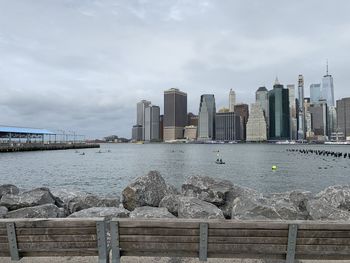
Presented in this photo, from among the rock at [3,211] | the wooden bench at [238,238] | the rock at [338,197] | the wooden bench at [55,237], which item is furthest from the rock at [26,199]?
the rock at [338,197]

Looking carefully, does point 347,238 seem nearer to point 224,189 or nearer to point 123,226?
point 123,226

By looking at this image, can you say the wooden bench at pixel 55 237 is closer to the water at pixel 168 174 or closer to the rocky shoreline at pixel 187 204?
the rocky shoreline at pixel 187 204

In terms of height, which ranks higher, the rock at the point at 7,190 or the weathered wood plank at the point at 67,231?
the weathered wood plank at the point at 67,231

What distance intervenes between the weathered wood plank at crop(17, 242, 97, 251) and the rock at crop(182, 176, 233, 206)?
8.79 m

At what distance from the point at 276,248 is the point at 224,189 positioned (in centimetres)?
897

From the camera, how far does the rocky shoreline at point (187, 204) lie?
32.6ft

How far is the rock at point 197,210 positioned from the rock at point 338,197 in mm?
4959

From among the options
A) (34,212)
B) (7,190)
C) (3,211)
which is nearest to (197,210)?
(34,212)

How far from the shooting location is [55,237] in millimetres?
4770

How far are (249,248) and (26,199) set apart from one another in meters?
10.4

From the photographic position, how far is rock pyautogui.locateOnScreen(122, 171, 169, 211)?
12602 millimetres

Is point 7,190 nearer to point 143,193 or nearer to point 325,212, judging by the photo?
point 143,193

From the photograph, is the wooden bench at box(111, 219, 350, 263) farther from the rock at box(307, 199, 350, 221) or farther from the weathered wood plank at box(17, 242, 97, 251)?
the rock at box(307, 199, 350, 221)

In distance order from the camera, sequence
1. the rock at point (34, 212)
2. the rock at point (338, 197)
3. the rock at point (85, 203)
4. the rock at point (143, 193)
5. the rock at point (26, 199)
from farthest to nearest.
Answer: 1. the rock at point (85, 203)
2. the rock at point (143, 193)
3. the rock at point (338, 197)
4. the rock at point (26, 199)
5. the rock at point (34, 212)
